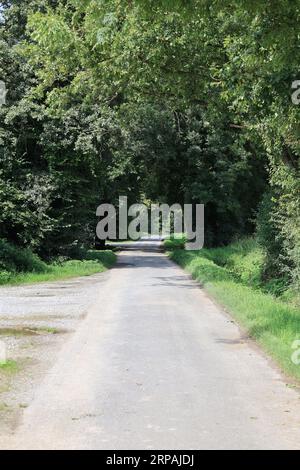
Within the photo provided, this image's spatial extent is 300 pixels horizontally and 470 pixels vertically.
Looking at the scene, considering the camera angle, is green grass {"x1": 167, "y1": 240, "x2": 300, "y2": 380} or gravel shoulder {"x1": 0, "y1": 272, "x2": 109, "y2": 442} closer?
gravel shoulder {"x1": 0, "y1": 272, "x2": 109, "y2": 442}

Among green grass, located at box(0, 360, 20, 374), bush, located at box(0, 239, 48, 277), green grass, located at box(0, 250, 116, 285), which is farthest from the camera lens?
bush, located at box(0, 239, 48, 277)

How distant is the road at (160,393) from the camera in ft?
19.7

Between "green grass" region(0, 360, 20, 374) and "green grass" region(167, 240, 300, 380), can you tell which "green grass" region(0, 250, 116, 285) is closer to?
"green grass" region(167, 240, 300, 380)

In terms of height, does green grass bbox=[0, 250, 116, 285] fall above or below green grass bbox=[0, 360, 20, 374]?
below

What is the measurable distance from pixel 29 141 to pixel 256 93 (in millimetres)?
20023

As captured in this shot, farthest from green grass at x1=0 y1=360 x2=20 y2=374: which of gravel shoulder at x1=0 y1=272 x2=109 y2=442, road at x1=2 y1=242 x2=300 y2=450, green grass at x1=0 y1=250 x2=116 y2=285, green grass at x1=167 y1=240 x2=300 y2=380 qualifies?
green grass at x1=0 y1=250 x2=116 y2=285

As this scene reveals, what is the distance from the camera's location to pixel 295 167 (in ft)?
64.4

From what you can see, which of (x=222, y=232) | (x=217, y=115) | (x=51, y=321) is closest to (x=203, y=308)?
(x=51, y=321)

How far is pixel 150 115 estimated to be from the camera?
32.8 meters

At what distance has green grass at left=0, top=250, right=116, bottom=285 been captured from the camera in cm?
2291

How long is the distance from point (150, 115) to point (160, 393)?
87.0 feet

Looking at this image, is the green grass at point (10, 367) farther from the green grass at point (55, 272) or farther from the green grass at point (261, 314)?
the green grass at point (55, 272)
